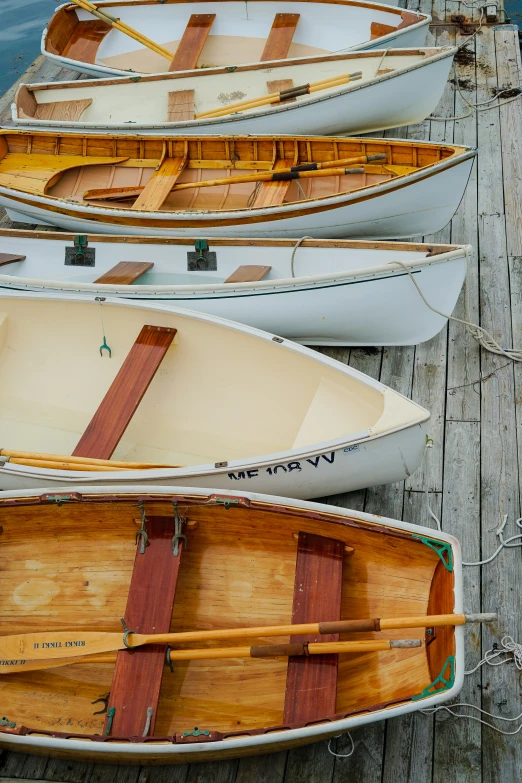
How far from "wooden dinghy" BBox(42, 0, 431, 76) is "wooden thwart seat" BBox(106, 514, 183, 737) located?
5883 mm

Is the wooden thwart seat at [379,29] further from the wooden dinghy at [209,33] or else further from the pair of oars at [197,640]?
the pair of oars at [197,640]

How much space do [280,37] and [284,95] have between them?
1.61 metres

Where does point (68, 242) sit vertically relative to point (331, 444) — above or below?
above

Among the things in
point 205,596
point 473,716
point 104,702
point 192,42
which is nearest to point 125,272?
point 205,596

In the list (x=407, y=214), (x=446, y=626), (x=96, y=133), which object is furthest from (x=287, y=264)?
(x=446, y=626)

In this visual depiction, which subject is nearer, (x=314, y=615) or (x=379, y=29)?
(x=314, y=615)

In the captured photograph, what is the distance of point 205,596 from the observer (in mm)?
3887

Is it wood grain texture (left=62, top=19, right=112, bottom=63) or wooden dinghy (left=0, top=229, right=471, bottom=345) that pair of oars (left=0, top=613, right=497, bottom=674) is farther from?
wood grain texture (left=62, top=19, right=112, bottom=63)

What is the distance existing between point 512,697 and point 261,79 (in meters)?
6.14

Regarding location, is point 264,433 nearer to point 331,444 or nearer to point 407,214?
point 331,444

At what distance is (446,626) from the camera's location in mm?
3244

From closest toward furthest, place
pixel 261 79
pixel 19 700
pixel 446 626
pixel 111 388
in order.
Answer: pixel 446 626 → pixel 19 700 → pixel 111 388 → pixel 261 79

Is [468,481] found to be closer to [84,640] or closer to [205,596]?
[205,596]

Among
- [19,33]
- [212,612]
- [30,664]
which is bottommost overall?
[212,612]
